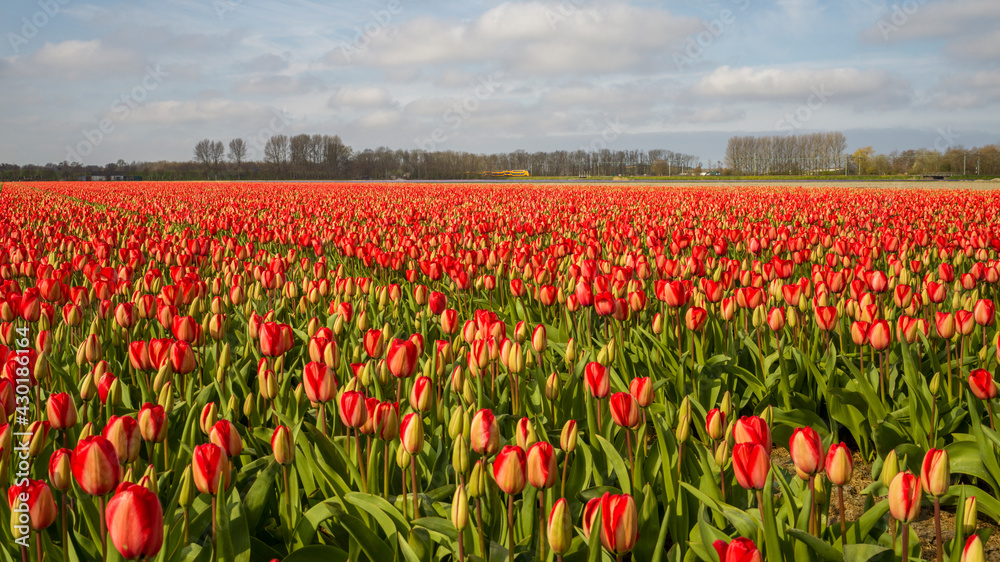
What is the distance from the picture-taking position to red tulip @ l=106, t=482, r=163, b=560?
120cm

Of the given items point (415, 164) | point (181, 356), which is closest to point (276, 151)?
point (415, 164)

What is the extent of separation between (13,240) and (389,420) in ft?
22.3

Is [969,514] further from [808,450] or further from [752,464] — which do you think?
[752,464]

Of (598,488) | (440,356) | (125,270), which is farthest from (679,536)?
(125,270)

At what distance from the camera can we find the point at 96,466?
1.40m

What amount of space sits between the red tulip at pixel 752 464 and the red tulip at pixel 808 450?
74 mm

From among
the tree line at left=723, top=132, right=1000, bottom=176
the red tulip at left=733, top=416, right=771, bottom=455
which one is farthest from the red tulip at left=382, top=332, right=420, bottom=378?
the tree line at left=723, top=132, right=1000, bottom=176

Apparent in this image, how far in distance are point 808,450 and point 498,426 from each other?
0.94 meters

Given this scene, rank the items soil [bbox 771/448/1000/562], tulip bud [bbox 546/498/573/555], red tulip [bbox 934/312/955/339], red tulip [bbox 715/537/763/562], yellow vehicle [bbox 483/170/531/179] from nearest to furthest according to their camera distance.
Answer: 1. red tulip [bbox 715/537/763/562]
2. tulip bud [bbox 546/498/573/555]
3. soil [bbox 771/448/1000/562]
4. red tulip [bbox 934/312/955/339]
5. yellow vehicle [bbox 483/170/531/179]

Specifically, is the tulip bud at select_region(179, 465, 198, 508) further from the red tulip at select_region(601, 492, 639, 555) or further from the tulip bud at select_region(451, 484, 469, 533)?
the red tulip at select_region(601, 492, 639, 555)

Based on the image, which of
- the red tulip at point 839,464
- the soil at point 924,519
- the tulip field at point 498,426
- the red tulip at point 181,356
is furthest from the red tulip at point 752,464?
the red tulip at point 181,356

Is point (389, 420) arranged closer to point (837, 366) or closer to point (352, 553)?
point (352, 553)

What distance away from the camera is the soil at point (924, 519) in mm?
2121

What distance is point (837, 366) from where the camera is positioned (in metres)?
3.28
